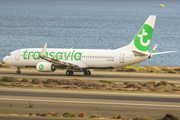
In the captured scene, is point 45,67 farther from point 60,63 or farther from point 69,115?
point 69,115

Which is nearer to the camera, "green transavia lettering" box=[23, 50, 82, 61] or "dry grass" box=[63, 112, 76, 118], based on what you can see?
"dry grass" box=[63, 112, 76, 118]

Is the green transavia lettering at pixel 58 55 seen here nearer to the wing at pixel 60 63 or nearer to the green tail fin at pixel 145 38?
the wing at pixel 60 63

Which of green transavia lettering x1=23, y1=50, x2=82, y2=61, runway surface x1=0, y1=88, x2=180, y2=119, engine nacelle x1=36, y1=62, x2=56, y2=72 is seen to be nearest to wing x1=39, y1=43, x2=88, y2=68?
engine nacelle x1=36, y1=62, x2=56, y2=72

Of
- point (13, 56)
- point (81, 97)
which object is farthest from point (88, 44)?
point (81, 97)

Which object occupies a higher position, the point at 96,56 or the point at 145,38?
the point at 145,38

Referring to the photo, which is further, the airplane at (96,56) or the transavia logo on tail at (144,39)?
the transavia logo on tail at (144,39)

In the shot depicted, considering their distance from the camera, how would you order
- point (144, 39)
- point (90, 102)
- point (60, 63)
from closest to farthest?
point (90, 102) < point (144, 39) < point (60, 63)

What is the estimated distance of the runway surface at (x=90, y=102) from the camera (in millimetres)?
25547

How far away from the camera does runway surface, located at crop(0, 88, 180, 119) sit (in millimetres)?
25547

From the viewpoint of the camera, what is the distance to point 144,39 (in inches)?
1944

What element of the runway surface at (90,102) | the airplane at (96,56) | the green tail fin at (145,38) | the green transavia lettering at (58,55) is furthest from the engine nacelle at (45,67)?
the runway surface at (90,102)

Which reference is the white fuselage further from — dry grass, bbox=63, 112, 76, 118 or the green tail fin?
dry grass, bbox=63, 112, 76, 118

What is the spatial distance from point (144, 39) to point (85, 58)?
856cm

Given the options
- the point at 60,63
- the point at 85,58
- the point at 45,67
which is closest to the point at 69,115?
the point at 60,63
